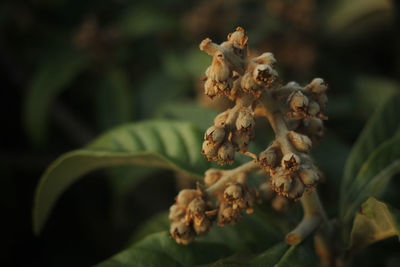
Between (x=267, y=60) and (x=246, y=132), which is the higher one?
(x=267, y=60)

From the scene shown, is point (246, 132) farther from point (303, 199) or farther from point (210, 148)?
point (303, 199)

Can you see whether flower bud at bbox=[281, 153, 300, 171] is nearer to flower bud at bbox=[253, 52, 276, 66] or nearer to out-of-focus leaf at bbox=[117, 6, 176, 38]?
flower bud at bbox=[253, 52, 276, 66]

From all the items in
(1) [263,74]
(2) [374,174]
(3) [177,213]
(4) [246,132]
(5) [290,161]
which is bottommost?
(2) [374,174]

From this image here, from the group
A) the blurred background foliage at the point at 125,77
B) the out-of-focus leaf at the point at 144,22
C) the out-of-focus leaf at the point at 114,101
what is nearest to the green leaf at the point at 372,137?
the blurred background foliage at the point at 125,77

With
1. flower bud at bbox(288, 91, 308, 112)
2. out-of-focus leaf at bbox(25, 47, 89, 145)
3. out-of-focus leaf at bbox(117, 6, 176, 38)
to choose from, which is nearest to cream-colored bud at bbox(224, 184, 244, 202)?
flower bud at bbox(288, 91, 308, 112)

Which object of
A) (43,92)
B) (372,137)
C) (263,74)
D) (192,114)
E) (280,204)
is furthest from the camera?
(43,92)

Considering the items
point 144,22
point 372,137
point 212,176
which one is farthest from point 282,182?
point 144,22
